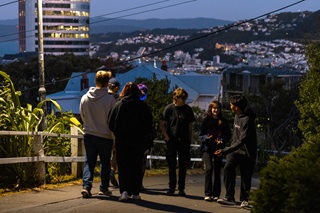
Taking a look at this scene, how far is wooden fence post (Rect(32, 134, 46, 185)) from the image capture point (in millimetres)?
11680

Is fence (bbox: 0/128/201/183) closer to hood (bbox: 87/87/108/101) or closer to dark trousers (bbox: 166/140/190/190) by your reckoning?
hood (bbox: 87/87/108/101)

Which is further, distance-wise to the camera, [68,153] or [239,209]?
[68,153]

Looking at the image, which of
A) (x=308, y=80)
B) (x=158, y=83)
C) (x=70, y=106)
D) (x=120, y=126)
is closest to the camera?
(x=120, y=126)

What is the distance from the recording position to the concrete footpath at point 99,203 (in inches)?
377

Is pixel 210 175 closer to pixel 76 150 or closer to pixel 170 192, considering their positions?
pixel 170 192

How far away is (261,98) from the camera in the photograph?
102 feet

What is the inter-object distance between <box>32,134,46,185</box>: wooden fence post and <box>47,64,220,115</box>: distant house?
144 ft

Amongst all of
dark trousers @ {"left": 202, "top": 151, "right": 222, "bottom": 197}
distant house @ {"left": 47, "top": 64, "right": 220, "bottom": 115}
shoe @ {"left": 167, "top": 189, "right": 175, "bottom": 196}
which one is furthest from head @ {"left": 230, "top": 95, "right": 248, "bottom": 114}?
distant house @ {"left": 47, "top": 64, "right": 220, "bottom": 115}

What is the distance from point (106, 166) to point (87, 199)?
22.8 inches

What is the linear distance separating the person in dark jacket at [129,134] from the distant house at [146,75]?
4534 cm

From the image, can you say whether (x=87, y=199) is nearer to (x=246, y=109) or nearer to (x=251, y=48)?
(x=246, y=109)

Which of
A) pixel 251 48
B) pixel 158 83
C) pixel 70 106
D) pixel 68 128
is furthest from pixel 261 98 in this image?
pixel 251 48

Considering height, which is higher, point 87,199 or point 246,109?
point 246,109

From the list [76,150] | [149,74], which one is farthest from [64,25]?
[76,150]
